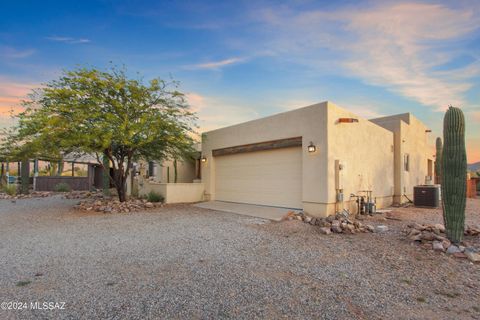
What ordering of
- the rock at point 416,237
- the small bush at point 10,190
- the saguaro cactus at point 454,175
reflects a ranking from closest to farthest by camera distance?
the saguaro cactus at point 454,175
the rock at point 416,237
the small bush at point 10,190

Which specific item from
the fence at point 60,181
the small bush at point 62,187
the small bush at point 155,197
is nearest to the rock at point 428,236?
the small bush at point 155,197

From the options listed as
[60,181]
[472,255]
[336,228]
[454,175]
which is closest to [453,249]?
[472,255]

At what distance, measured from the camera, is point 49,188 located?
18.0 m

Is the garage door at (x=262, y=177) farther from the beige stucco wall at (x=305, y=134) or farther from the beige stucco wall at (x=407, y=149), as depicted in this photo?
the beige stucco wall at (x=407, y=149)

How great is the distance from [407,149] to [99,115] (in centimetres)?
1358

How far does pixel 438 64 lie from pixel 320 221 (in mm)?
6989

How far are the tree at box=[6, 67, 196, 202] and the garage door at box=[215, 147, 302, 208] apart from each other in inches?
97.0

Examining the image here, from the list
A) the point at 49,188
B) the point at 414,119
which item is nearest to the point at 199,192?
the point at 414,119

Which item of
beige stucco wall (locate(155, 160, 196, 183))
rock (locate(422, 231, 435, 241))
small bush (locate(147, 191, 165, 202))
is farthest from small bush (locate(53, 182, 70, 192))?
rock (locate(422, 231, 435, 241))

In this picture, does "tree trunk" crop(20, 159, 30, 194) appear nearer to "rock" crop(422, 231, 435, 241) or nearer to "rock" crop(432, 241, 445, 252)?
"rock" crop(422, 231, 435, 241)

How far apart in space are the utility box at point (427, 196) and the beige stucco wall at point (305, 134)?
658cm

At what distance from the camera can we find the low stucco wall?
1103cm

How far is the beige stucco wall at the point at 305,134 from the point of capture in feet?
23.9

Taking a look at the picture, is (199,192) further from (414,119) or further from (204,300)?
(414,119)
